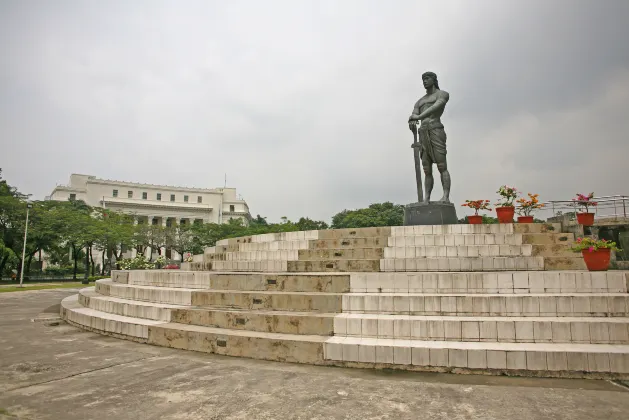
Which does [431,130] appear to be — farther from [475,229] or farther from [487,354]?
[487,354]

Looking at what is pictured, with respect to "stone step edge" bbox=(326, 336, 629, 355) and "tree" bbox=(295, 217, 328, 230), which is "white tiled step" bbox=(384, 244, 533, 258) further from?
"tree" bbox=(295, 217, 328, 230)

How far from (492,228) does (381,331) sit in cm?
531

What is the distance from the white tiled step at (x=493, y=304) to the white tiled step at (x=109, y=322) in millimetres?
3971

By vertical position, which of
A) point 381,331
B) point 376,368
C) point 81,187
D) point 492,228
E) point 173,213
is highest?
point 81,187

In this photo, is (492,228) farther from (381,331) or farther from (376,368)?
(376,368)

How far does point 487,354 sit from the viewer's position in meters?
4.87

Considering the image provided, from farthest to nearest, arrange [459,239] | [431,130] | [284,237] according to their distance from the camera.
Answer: [431,130] < [284,237] < [459,239]

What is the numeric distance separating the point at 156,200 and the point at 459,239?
241 feet

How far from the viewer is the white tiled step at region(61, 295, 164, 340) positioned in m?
7.11

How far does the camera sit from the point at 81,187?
6912cm

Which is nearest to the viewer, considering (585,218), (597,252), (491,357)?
(491,357)

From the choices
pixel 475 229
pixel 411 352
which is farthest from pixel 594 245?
pixel 411 352

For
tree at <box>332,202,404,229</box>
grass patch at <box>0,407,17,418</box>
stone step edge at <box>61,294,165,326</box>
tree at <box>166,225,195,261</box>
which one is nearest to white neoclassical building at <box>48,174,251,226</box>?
tree at <box>166,225,195,261</box>

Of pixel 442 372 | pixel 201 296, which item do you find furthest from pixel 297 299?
pixel 442 372
